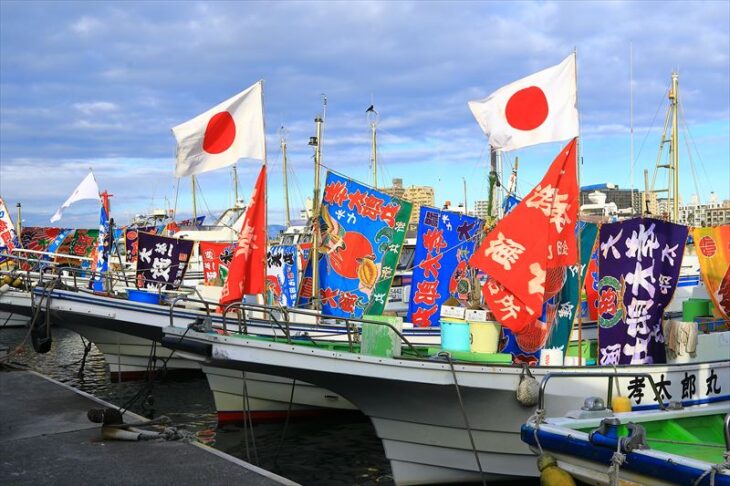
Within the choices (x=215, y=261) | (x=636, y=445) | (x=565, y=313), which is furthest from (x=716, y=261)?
(x=215, y=261)

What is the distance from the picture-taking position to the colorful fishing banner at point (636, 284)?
38.9 feet

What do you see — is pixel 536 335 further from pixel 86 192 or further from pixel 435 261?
pixel 86 192

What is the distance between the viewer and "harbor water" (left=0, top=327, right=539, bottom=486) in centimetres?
1362

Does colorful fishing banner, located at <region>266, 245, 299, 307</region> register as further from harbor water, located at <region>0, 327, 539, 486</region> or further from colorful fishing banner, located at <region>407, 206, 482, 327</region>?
colorful fishing banner, located at <region>407, 206, 482, 327</region>

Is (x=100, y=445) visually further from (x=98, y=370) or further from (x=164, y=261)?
(x=98, y=370)

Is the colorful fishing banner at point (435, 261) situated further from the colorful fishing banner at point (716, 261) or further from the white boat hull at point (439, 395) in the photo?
the white boat hull at point (439, 395)

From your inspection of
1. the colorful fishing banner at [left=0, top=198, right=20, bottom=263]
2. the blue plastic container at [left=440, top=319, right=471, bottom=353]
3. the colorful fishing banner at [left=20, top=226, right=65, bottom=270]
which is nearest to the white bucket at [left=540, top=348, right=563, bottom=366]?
the blue plastic container at [left=440, top=319, right=471, bottom=353]

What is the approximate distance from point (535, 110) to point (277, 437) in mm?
8887

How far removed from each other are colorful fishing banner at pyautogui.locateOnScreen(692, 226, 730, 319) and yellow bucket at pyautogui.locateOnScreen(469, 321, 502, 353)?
15.4 ft

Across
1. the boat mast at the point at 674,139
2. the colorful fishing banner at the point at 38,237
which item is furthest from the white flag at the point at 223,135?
the colorful fishing banner at the point at 38,237

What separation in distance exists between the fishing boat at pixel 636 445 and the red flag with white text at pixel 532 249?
1.80 metres

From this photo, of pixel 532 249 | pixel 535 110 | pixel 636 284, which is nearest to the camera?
pixel 532 249

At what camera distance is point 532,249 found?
11.3 m

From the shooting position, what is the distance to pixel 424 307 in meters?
18.3
